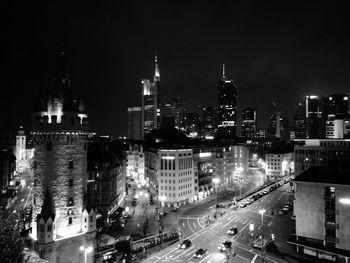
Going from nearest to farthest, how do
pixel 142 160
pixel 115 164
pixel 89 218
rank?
1. pixel 89 218
2. pixel 115 164
3. pixel 142 160

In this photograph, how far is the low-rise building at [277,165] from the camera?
161125 mm

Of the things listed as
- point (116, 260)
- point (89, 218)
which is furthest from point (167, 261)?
point (89, 218)

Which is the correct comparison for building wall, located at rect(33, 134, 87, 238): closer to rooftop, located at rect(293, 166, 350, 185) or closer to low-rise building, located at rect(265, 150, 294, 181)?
rooftop, located at rect(293, 166, 350, 185)

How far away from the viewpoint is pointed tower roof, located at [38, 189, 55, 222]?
119ft

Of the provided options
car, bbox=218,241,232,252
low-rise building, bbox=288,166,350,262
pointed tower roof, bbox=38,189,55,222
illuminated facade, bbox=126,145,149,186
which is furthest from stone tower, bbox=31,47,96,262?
illuminated facade, bbox=126,145,149,186

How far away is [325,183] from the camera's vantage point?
55.3 meters

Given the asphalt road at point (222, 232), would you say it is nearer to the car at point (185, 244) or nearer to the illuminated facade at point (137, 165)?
the car at point (185, 244)

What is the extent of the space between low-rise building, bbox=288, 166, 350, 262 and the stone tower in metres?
39.9

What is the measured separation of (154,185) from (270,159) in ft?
253

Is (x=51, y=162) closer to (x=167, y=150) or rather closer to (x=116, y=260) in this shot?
(x=116, y=260)

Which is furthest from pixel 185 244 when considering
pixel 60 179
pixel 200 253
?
pixel 60 179

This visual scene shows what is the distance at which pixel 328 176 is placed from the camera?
5891 cm

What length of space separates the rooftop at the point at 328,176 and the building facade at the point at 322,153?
47404 millimetres

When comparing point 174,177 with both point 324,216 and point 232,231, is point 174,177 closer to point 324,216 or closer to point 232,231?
point 232,231
